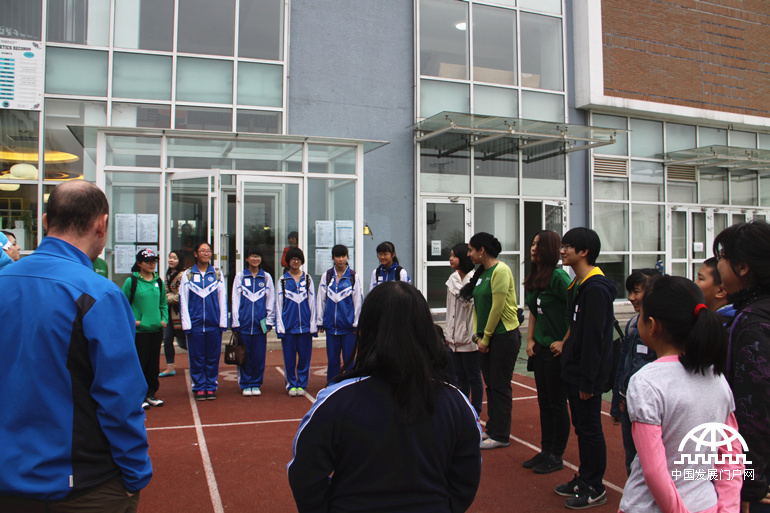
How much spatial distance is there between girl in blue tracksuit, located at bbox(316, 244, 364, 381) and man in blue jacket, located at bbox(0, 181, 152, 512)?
530 cm

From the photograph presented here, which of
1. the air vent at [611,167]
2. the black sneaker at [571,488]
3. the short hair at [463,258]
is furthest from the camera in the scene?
the air vent at [611,167]

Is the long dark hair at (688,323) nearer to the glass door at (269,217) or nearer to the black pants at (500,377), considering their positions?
the black pants at (500,377)

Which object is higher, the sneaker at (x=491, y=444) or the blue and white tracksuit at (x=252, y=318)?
the blue and white tracksuit at (x=252, y=318)

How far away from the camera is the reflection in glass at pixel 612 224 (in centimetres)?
1455

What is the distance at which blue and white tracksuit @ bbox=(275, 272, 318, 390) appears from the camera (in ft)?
25.1

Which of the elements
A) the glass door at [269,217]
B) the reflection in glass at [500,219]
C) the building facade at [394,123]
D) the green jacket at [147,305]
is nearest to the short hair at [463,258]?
the green jacket at [147,305]

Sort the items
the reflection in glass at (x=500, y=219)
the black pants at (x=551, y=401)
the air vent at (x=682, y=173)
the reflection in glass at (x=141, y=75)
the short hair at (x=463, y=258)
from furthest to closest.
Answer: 1. the air vent at (x=682, y=173)
2. the reflection in glass at (x=500, y=219)
3. the reflection in glass at (x=141, y=75)
4. the short hair at (x=463, y=258)
5. the black pants at (x=551, y=401)

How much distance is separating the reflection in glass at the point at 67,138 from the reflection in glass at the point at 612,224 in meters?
11.6

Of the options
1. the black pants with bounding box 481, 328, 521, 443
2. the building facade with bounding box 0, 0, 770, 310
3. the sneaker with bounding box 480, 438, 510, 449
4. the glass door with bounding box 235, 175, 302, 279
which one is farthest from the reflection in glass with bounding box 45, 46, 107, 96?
the sneaker with bounding box 480, 438, 510, 449

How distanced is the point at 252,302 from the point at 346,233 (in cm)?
386

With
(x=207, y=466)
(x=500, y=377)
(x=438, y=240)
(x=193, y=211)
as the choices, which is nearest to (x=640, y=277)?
(x=500, y=377)

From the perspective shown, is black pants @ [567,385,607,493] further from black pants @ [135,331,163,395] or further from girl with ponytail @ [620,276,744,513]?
black pants @ [135,331,163,395]

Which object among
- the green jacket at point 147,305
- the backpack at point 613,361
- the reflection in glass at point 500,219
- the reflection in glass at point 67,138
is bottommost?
the backpack at point 613,361

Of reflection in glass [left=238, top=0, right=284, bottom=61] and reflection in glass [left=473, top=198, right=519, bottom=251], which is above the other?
reflection in glass [left=238, top=0, right=284, bottom=61]
